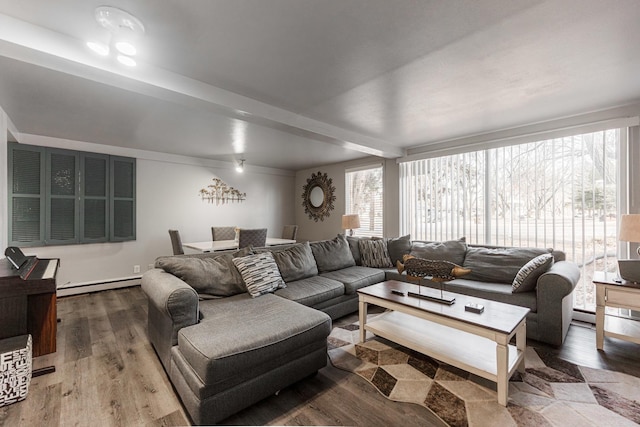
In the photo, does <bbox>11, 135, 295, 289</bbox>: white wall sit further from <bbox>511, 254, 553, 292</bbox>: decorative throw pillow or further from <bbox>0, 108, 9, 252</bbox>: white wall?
<bbox>511, 254, 553, 292</bbox>: decorative throw pillow

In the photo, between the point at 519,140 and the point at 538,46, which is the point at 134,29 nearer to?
the point at 538,46

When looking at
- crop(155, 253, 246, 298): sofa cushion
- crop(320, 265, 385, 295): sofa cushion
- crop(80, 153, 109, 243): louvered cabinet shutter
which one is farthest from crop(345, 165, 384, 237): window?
crop(80, 153, 109, 243): louvered cabinet shutter

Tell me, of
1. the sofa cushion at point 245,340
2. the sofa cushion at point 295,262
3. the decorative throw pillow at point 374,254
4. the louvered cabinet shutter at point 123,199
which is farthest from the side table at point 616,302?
the louvered cabinet shutter at point 123,199

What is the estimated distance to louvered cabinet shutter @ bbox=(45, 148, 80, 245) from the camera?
3.95 meters

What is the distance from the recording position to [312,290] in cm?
288

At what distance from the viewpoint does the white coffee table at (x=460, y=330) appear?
1797 mm

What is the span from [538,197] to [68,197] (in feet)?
21.2

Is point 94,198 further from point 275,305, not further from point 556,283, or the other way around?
point 556,283

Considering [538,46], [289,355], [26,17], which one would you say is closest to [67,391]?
[289,355]

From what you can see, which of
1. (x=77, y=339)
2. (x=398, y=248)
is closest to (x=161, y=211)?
(x=77, y=339)

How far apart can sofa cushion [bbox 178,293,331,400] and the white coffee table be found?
69 centimetres

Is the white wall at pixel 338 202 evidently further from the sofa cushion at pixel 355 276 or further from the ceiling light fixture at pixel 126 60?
the ceiling light fixture at pixel 126 60

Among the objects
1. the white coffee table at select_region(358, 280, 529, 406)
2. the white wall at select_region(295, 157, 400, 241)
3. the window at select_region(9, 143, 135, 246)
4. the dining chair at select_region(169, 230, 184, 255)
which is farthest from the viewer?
the white wall at select_region(295, 157, 400, 241)

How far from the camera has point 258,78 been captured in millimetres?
2361
